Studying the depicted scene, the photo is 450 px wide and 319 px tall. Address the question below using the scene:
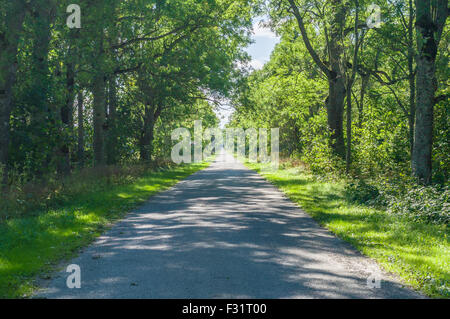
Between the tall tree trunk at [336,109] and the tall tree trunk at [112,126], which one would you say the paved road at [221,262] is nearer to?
the tall tree trunk at [336,109]

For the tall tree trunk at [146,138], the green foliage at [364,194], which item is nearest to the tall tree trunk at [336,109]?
the green foliage at [364,194]

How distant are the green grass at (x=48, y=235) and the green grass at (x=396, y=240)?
5270mm

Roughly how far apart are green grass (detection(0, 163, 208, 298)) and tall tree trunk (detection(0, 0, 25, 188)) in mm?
2723

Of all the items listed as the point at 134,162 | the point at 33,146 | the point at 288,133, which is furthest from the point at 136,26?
the point at 288,133

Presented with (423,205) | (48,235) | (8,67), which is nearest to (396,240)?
(423,205)

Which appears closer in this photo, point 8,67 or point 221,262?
point 221,262

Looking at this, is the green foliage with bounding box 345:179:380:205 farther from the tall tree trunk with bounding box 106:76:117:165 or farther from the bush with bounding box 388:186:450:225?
the tall tree trunk with bounding box 106:76:117:165

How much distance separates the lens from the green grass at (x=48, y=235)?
19.8 ft

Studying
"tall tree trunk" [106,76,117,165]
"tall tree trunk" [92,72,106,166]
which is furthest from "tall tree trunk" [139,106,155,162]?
"tall tree trunk" [92,72,106,166]

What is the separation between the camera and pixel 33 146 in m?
14.1

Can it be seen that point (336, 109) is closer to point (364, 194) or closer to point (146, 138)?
point (364, 194)

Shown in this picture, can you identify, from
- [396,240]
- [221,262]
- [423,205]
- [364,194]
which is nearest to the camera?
[221,262]

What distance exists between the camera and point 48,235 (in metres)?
8.48

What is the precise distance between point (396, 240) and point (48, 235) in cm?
697
